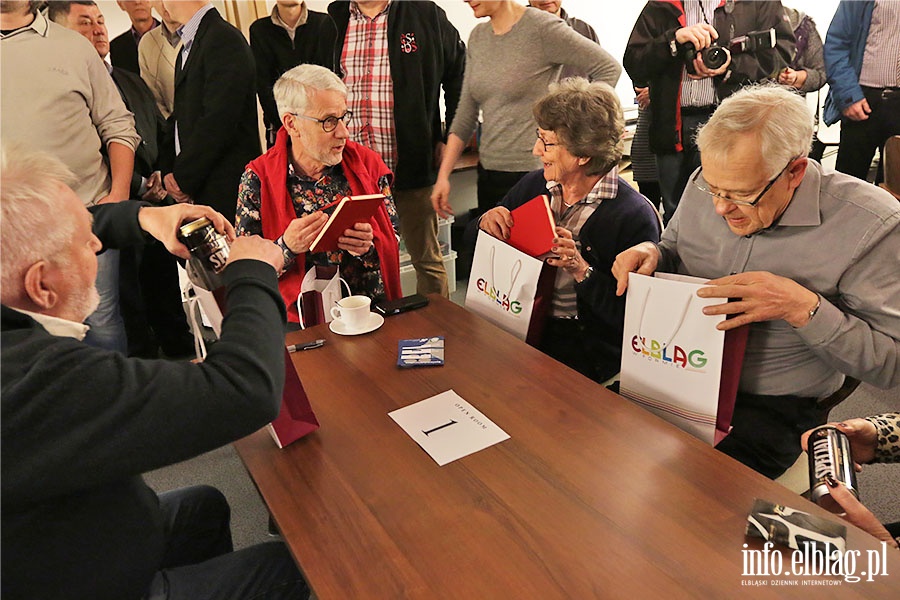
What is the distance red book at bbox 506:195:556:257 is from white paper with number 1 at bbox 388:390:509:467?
1.78ft

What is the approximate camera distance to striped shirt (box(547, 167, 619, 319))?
6.08 feet

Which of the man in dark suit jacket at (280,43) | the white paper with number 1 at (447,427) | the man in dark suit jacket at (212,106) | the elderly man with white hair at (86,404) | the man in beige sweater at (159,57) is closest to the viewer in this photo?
the elderly man with white hair at (86,404)

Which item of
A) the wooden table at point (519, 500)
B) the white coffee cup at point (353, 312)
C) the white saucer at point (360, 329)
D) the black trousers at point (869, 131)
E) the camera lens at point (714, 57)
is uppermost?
the camera lens at point (714, 57)

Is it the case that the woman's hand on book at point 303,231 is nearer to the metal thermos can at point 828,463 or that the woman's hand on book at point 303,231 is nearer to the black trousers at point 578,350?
the black trousers at point 578,350

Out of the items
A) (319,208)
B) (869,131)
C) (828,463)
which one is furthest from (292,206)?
(869,131)

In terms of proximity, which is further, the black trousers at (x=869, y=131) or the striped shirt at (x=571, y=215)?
the black trousers at (x=869, y=131)

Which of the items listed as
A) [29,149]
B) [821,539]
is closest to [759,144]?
[821,539]

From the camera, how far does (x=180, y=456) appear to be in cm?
85

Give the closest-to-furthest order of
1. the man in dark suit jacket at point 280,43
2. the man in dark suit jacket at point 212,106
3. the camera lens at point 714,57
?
1. the man in dark suit jacket at point 212,106
2. the camera lens at point 714,57
3. the man in dark suit jacket at point 280,43

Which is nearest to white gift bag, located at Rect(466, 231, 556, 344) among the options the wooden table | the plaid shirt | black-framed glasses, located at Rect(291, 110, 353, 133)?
the wooden table

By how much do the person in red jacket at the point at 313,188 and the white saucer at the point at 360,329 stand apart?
13.3 inches

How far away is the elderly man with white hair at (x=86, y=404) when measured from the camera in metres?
0.78

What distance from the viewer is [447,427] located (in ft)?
4.03

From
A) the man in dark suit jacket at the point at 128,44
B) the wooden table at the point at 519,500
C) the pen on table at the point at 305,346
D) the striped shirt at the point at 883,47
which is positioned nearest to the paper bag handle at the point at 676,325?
the wooden table at the point at 519,500
